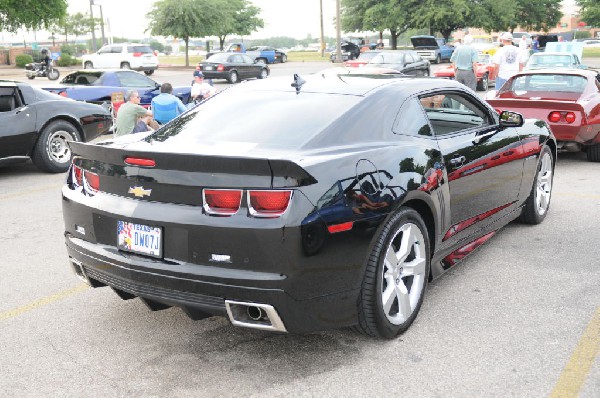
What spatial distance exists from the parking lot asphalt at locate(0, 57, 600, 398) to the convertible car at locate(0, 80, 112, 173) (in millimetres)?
4260

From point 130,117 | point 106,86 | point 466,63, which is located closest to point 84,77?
point 106,86

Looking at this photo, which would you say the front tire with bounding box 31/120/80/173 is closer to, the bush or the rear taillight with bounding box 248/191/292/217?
the rear taillight with bounding box 248/191/292/217

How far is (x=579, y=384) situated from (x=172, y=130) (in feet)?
9.50

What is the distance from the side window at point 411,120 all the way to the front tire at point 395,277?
1.96 feet

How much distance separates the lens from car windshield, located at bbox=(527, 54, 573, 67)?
60.3 ft

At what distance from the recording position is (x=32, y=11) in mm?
24391

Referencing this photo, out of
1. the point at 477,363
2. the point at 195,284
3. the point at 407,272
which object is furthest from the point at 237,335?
the point at 477,363

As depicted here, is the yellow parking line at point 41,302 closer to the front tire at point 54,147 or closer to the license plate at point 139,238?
the license plate at point 139,238

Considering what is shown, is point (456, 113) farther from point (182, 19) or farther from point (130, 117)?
point (182, 19)

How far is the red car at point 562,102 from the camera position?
9.24m

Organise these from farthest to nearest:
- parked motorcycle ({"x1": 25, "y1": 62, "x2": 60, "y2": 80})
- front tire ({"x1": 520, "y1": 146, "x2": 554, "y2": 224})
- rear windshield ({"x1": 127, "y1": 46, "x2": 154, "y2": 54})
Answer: rear windshield ({"x1": 127, "y1": 46, "x2": 154, "y2": 54})
parked motorcycle ({"x1": 25, "y1": 62, "x2": 60, "y2": 80})
front tire ({"x1": 520, "y1": 146, "x2": 554, "y2": 224})

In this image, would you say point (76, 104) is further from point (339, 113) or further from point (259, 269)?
point (259, 269)

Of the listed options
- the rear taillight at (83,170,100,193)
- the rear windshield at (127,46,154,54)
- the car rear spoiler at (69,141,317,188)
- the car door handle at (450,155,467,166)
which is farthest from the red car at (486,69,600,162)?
the rear windshield at (127,46,154,54)

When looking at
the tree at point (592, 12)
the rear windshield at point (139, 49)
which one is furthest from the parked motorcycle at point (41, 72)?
the tree at point (592, 12)
